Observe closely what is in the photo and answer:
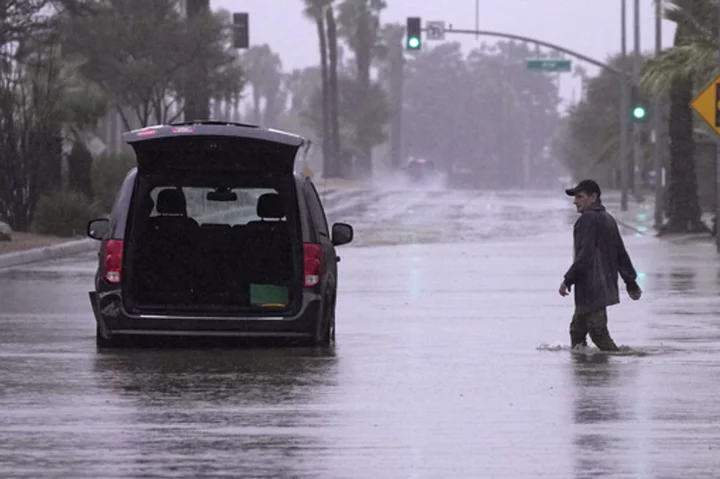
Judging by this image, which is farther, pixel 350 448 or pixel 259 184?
pixel 259 184

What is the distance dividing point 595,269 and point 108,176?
35266mm

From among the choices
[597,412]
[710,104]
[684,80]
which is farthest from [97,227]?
[684,80]

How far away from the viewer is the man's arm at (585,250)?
16234 mm

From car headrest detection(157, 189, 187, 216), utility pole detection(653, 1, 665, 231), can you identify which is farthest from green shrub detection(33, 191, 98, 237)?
car headrest detection(157, 189, 187, 216)

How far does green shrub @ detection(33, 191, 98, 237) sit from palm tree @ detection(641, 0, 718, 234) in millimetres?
12104

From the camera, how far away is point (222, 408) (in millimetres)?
12508

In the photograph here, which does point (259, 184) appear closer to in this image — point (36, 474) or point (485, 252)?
point (36, 474)

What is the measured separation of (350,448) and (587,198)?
617cm

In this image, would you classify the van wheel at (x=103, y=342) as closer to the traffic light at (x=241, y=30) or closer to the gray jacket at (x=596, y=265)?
the gray jacket at (x=596, y=265)

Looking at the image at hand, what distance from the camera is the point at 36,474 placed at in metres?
9.76

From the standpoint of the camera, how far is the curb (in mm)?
31219

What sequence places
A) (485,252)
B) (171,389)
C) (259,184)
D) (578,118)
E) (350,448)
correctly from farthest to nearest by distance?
(578,118), (485,252), (259,184), (171,389), (350,448)

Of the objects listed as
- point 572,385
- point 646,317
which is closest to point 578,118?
point 646,317

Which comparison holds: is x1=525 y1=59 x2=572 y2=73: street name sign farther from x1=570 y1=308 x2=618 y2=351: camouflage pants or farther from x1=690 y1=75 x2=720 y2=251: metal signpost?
x1=570 y1=308 x2=618 y2=351: camouflage pants
